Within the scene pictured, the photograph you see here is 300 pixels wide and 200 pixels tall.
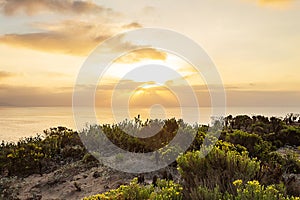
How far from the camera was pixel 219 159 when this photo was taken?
6.61 m

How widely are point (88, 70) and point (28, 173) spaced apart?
3.94m

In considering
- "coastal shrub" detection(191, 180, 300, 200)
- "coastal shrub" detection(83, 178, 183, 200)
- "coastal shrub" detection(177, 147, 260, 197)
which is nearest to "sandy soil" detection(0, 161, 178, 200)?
"coastal shrub" detection(177, 147, 260, 197)

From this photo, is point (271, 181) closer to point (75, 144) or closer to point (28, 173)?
point (28, 173)

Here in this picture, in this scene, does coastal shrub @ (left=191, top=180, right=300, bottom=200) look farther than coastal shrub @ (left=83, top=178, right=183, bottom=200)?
No

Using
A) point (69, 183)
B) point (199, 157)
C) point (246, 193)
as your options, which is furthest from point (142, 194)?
point (69, 183)

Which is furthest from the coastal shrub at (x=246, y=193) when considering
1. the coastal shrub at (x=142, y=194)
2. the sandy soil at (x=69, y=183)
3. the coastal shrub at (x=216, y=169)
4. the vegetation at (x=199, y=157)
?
the sandy soil at (x=69, y=183)

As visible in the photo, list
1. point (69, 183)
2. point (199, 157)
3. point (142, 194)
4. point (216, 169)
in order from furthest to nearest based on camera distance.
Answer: point (69, 183), point (199, 157), point (216, 169), point (142, 194)

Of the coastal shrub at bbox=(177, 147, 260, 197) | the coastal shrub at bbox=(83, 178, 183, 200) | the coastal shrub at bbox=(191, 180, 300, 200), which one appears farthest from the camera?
the coastal shrub at bbox=(177, 147, 260, 197)

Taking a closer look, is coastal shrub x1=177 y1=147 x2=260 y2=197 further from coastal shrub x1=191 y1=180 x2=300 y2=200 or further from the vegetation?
coastal shrub x1=191 y1=180 x2=300 y2=200

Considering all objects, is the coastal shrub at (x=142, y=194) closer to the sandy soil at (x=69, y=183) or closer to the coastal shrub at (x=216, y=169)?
the coastal shrub at (x=216, y=169)

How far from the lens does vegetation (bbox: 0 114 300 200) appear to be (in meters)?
5.83

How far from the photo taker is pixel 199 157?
6824mm

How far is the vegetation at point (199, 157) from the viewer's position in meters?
5.83

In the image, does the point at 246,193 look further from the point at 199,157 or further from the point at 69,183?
the point at 69,183
